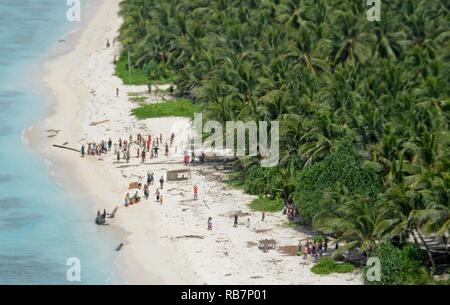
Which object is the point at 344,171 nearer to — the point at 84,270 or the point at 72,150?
the point at 84,270

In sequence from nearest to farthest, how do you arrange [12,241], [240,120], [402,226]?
[402,226], [12,241], [240,120]

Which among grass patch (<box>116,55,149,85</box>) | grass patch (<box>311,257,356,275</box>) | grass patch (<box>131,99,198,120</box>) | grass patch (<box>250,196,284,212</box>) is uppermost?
grass patch (<box>116,55,149,85</box>)

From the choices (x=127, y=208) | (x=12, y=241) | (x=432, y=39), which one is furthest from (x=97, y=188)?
(x=432, y=39)

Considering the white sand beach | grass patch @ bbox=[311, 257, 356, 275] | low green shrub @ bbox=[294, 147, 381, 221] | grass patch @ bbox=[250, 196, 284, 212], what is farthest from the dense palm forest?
the white sand beach

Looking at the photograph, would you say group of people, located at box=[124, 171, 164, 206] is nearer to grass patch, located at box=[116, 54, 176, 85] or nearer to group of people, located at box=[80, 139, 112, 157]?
group of people, located at box=[80, 139, 112, 157]

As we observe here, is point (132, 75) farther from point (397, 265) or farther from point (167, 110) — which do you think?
point (397, 265)

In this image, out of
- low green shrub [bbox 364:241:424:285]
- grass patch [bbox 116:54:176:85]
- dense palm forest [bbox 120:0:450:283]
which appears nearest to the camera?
low green shrub [bbox 364:241:424:285]

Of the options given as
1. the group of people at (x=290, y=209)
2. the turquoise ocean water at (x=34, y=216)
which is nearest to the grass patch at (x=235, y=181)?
the group of people at (x=290, y=209)
